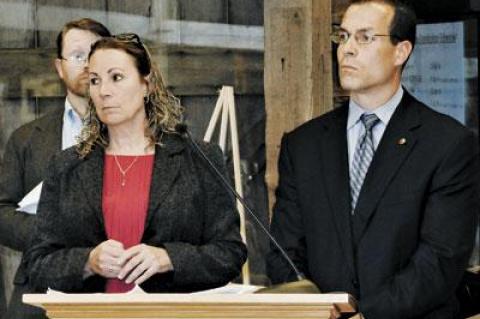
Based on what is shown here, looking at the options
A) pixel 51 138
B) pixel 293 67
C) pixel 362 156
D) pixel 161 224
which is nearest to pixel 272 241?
pixel 161 224

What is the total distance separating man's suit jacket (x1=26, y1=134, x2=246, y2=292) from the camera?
3355 mm

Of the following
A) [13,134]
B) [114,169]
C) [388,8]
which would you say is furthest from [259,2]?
[114,169]

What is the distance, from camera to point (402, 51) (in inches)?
147

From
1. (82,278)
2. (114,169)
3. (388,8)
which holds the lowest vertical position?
(82,278)

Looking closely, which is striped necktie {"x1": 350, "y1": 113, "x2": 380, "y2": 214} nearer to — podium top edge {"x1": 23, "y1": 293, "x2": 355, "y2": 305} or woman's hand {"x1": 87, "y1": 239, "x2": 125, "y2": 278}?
woman's hand {"x1": 87, "y1": 239, "x2": 125, "y2": 278}

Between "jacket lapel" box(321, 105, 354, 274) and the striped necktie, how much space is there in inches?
1.0

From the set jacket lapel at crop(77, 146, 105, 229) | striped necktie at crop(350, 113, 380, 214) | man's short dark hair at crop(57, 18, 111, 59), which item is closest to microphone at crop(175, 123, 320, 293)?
jacket lapel at crop(77, 146, 105, 229)

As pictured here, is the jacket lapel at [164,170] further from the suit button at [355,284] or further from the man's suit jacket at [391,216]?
the suit button at [355,284]

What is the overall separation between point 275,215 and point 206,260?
1.15 ft

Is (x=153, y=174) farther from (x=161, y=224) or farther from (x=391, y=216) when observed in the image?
(x=391, y=216)

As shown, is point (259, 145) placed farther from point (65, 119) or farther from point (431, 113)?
point (431, 113)

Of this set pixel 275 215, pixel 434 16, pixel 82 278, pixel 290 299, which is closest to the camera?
pixel 290 299

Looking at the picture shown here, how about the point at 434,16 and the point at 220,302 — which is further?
the point at 434,16

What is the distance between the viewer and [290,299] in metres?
2.69
